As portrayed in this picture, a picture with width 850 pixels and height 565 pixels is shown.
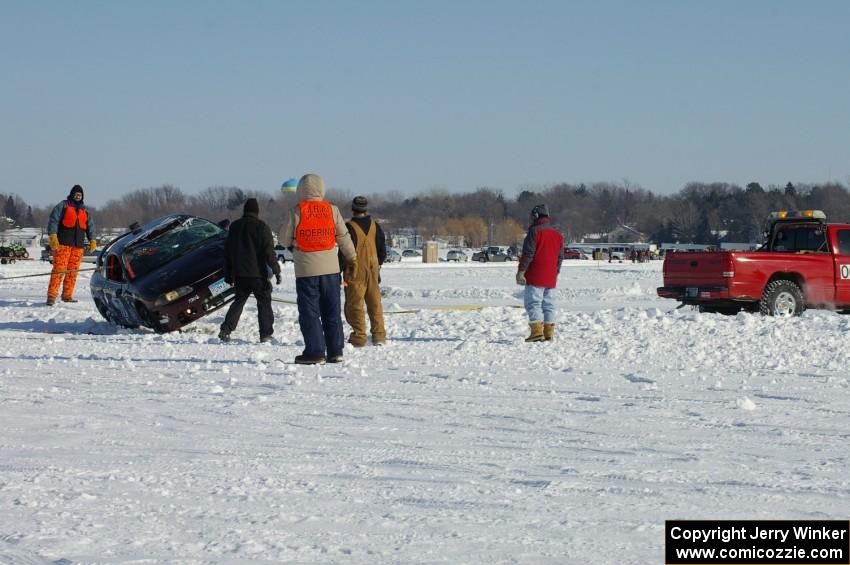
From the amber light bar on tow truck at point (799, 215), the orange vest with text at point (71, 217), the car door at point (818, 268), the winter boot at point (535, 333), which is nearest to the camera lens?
the winter boot at point (535, 333)

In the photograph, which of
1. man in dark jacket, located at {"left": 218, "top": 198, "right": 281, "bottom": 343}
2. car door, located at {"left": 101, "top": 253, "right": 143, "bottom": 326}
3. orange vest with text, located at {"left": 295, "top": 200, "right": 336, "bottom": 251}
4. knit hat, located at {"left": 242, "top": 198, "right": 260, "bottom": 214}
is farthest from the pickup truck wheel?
car door, located at {"left": 101, "top": 253, "right": 143, "bottom": 326}

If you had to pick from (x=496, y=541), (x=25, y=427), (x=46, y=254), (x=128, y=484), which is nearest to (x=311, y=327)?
(x=25, y=427)

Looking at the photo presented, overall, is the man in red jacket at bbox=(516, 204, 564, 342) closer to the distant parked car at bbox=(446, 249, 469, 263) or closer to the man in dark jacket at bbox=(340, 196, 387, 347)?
the man in dark jacket at bbox=(340, 196, 387, 347)

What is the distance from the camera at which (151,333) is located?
43.8ft

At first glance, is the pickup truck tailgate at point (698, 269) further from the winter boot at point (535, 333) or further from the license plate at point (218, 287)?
the license plate at point (218, 287)

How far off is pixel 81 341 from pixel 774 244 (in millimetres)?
10956

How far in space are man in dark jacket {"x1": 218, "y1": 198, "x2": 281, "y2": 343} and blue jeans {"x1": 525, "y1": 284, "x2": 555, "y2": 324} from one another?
2.98 m

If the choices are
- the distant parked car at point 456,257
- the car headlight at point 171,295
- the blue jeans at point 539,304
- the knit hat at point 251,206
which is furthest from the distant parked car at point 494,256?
Answer: the blue jeans at point 539,304

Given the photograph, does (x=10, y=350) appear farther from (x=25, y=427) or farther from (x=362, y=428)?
(x=362, y=428)

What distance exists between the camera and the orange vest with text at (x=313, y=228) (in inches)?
370

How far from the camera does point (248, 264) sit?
12.2m

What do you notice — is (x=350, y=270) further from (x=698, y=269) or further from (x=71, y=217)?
(x=71, y=217)

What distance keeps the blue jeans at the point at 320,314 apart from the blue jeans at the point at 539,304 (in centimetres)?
267

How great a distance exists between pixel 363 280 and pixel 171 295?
3124 mm
